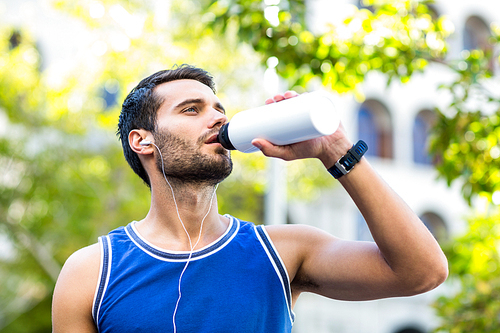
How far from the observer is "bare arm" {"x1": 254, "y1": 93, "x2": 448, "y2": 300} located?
6.06 feet

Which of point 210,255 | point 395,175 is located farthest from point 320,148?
point 395,175

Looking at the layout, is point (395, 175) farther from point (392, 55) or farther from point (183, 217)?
point (183, 217)

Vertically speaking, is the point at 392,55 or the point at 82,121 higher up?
the point at 392,55

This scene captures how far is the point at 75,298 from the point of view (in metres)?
2.00

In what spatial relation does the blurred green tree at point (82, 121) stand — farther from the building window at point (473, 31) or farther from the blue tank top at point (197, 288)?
the building window at point (473, 31)

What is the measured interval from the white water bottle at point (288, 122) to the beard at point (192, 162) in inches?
6.4

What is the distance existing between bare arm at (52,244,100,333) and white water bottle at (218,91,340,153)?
0.79m

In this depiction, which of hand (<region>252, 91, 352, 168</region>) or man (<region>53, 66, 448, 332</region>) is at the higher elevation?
hand (<region>252, 91, 352, 168</region>)

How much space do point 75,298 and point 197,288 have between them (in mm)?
478

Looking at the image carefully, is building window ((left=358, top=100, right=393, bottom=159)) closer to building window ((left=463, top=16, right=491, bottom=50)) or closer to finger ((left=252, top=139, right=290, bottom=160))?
building window ((left=463, top=16, right=491, bottom=50))

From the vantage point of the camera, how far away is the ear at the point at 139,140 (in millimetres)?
2342

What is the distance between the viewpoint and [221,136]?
6.90 feet

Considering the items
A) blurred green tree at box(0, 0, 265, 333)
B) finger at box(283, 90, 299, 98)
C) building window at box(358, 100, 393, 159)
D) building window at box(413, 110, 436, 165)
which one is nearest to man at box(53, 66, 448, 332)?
finger at box(283, 90, 299, 98)

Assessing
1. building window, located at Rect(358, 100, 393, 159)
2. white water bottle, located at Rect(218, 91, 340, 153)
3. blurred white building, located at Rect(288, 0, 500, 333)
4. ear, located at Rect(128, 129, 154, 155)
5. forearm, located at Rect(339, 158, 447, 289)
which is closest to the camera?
white water bottle, located at Rect(218, 91, 340, 153)
